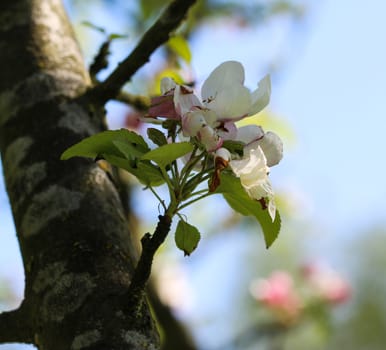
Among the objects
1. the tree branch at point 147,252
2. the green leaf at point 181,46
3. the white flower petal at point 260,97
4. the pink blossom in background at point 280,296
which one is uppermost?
the pink blossom in background at point 280,296

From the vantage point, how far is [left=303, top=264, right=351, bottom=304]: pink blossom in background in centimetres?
356

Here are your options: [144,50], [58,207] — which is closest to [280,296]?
[144,50]

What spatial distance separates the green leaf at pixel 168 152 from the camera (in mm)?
763

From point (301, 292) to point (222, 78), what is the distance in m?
2.96

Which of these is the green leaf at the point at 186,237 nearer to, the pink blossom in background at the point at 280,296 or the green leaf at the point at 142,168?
the green leaf at the point at 142,168

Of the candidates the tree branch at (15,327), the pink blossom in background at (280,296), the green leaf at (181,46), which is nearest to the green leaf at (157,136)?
the tree branch at (15,327)

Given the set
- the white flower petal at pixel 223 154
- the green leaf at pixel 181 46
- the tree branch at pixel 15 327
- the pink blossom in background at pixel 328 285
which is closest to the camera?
the white flower petal at pixel 223 154

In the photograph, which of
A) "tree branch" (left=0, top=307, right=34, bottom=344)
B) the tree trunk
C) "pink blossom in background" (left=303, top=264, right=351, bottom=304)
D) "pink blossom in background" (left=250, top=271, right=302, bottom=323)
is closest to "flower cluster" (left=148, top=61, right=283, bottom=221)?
the tree trunk

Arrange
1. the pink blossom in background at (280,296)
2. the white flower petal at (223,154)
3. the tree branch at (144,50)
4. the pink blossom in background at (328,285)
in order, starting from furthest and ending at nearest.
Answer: the pink blossom in background at (328,285) < the pink blossom in background at (280,296) < the tree branch at (144,50) < the white flower petal at (223,154)

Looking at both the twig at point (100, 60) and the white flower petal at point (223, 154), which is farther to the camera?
the twig at point (100, 60)

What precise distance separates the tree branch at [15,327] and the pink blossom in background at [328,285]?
9.03ft

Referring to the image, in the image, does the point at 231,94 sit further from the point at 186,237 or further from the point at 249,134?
the point at 186,237

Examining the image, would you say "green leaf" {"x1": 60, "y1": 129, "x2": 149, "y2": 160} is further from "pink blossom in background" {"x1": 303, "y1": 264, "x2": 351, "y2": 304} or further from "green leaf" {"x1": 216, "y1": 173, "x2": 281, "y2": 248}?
"pink blossom in background" {"x1": 303, "y1": 264, "x2": 351, "y2": 304}

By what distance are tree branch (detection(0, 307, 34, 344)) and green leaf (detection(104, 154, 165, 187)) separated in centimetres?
25
